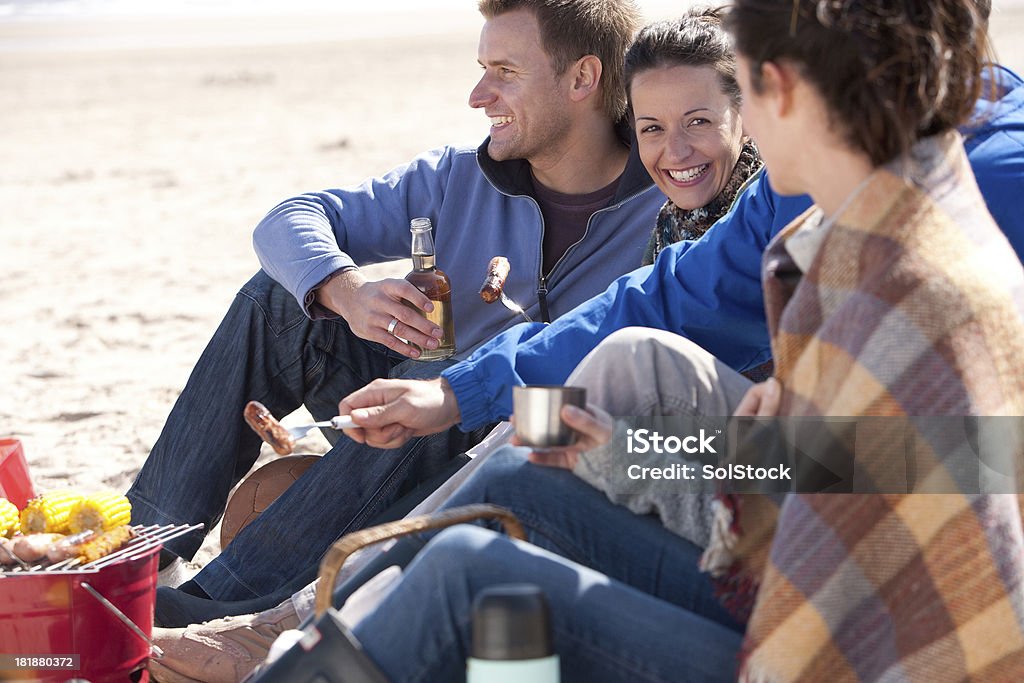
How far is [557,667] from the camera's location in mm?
1976

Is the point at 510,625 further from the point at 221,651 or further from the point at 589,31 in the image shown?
the point at 589,31

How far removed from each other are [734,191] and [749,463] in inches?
67.9

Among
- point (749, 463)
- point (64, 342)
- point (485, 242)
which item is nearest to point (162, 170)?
point (64, 342)

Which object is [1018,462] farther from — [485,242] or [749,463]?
[485,242]

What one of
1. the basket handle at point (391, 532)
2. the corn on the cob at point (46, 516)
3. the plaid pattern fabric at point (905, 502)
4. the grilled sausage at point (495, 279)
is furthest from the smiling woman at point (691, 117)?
the corn on the cob at point (46, 516)

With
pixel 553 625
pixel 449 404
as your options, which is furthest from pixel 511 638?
pixel 449 404

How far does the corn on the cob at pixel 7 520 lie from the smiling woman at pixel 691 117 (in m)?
1.95

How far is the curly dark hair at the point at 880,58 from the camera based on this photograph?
1.94 meters

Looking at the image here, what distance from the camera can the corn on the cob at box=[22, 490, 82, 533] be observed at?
3.03m

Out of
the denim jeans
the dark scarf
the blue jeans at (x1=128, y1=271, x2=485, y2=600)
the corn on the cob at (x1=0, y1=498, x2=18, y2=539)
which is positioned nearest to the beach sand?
the blue jeans at (x1=128, y1=271, x2=485, y2=600)

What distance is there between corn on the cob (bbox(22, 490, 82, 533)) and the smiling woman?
1851 millimetres

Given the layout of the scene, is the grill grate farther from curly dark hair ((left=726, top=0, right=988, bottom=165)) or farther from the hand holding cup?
curly dark hair ((left=726, top=0, right=988, bottom=165))

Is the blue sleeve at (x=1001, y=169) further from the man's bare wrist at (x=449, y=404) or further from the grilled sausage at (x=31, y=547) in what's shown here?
the grilled sausage at (x=31, y=547)

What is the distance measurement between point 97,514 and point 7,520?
22 cm
